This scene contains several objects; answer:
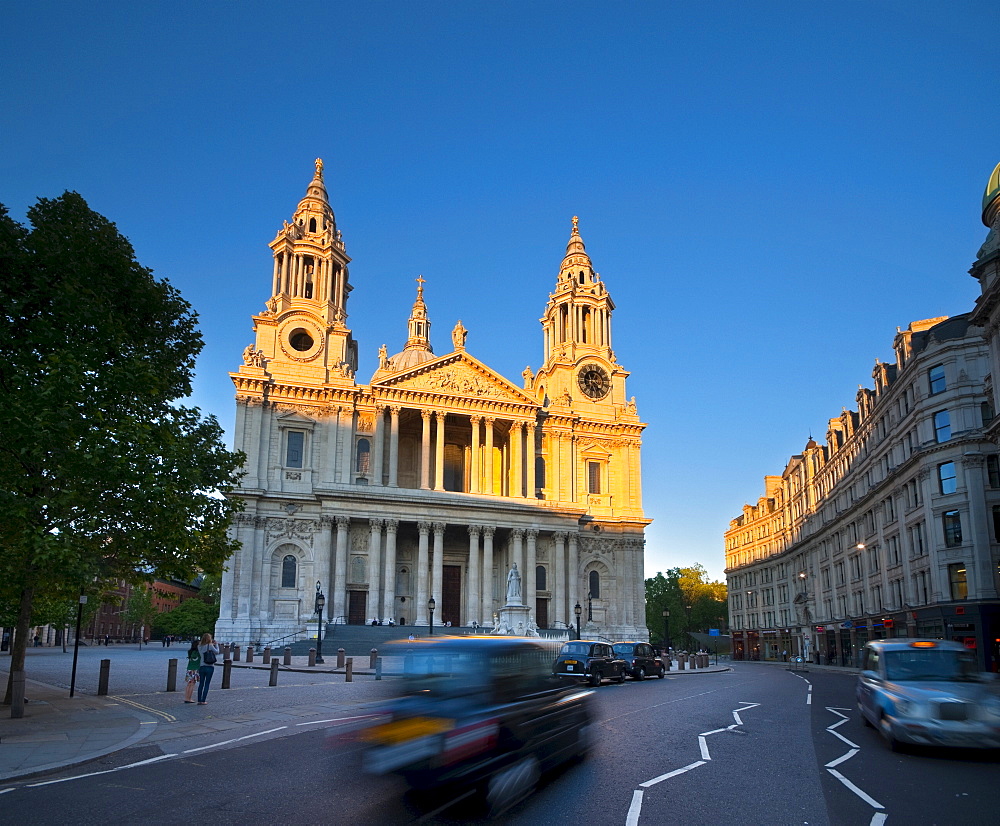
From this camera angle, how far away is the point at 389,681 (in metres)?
10.4

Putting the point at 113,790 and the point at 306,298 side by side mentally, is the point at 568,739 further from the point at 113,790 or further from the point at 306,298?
the point at 306,298

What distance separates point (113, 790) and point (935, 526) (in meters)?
42.7

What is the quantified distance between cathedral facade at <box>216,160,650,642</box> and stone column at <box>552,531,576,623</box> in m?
0.13

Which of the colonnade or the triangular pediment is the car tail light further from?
the triangular pediment

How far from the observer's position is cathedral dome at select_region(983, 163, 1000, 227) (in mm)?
38969

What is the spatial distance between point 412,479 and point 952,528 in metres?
36.5

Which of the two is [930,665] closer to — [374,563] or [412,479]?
[374,563]

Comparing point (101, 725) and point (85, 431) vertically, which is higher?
point (85, 431)

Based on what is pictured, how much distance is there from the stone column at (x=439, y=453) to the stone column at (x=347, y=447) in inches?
238

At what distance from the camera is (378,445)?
192 feet

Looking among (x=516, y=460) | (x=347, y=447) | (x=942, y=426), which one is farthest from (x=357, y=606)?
(x=942, y=426)

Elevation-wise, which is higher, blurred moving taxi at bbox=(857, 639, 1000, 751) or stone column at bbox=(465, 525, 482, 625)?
stone column at bbox=(465, 525, 482, 625)

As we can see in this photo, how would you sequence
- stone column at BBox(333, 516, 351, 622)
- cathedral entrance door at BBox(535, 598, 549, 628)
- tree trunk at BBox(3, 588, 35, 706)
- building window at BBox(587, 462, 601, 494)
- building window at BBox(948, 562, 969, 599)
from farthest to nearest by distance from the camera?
building window at BBox(587, 462, 601, 494) < cathedral entrance door at BBox(535, 598, 549, 628) < stone column at BBox(333, 516, 351, 622) < building window at BBox(948, 562, 969, 599) < tree trunk at BBox(3, 588, 35, 706)

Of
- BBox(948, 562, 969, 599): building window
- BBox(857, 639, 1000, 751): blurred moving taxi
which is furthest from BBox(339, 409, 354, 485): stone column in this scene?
BBox(857, 639, 1000, 751): blurred moving taxi
